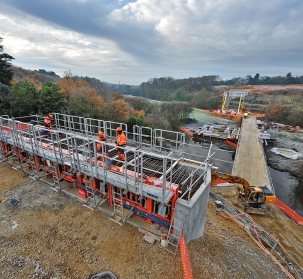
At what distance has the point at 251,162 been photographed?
73.5 ft

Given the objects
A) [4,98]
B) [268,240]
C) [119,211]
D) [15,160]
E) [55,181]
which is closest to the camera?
[119,211]

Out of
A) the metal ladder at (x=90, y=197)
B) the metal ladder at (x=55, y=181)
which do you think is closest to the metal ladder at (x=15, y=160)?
the metal ladder at (x=55, y=181)

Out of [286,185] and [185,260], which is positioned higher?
[185,260]

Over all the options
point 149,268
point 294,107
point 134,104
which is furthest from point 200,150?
point 294,107

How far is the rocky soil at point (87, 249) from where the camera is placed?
247 inches

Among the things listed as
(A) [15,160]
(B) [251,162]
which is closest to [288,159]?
(B) [251,162]

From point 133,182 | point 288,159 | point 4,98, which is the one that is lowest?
point 288,159

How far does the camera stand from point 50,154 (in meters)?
9.56

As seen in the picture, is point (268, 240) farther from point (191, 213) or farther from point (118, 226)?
point (118, 226)

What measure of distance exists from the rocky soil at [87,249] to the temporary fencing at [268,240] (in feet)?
4.55

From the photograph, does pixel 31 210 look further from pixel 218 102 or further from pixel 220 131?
pixel 218 102

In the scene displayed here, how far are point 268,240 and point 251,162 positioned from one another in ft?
41.6

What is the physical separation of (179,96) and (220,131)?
4538cm

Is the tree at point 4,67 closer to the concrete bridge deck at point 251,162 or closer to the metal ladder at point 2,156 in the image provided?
the metal ladder at point 2,156
